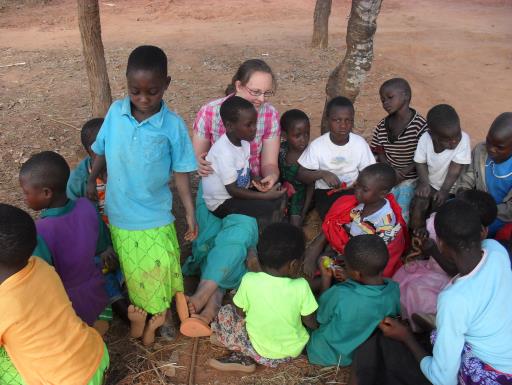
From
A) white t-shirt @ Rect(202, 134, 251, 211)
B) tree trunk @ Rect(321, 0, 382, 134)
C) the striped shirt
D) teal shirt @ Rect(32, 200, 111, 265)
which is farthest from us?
tree trunk @ Rect(321, 0, 382, 134)

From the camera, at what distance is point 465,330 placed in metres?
2.28

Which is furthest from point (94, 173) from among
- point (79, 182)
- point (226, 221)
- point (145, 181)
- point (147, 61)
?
point (226, 221)

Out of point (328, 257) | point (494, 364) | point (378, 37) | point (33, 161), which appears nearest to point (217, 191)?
point (328, 257)

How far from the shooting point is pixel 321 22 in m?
9.66

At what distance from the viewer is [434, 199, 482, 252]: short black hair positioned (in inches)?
90.4

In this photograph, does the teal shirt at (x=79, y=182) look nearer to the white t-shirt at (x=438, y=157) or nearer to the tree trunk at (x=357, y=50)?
the tree trunk at (x=357, y=50)

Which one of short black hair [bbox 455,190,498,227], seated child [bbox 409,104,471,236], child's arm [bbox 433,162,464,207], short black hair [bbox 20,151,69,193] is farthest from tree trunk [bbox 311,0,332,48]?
short black hair [bbox 20,151,69,193]

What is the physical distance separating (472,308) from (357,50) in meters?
2.81

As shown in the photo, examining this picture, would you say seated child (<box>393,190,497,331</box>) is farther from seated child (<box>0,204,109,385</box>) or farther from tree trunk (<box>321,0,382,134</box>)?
seated child (<box>0,204,109,385</box>)

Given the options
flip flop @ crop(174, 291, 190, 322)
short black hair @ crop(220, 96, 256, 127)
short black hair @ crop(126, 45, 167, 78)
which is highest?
short black hair @ crop(126, 45, 167, 78)

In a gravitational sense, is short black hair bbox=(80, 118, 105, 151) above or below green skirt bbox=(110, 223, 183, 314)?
above

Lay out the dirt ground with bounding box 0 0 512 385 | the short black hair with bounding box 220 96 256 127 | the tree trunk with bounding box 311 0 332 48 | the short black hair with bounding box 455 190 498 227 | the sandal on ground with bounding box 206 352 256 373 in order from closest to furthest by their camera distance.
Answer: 1. the sandal on ground with bounding box 206 352 256 373
2. the short black hair with bounding box 455 190 498 227
3. the dirt ground with bounding box 0 0 512 385
4. the short black hair with bounding box 220 96 256 127
5. the tree trunk with bounding box 311 0 332 48

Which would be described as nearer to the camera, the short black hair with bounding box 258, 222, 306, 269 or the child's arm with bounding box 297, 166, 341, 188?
the short black hair with bounding box 258, 222, 306, 269

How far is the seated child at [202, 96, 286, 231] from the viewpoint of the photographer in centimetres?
348
